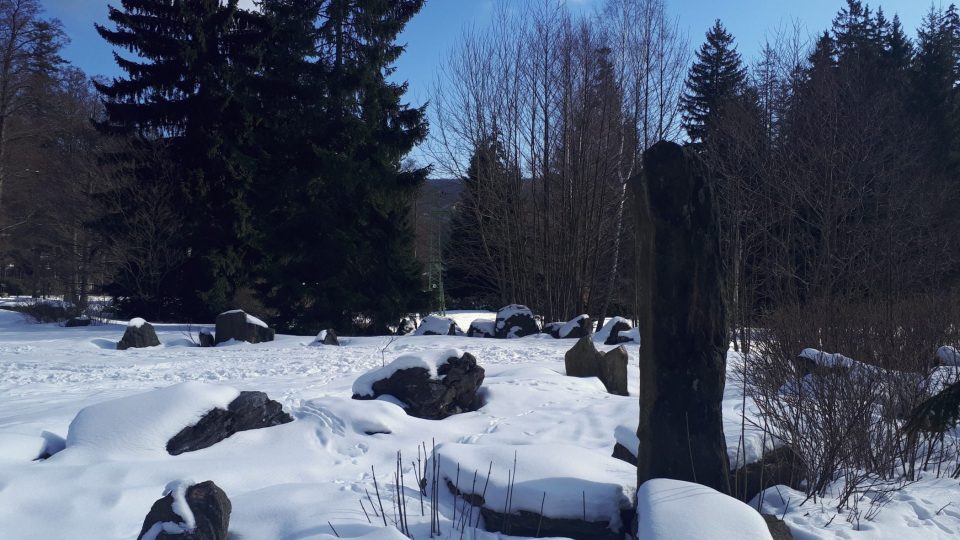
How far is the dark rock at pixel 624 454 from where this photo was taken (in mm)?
5031

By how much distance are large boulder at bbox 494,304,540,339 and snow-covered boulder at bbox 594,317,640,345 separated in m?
1.78

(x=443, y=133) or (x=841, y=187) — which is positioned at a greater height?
(x=443, y=133)

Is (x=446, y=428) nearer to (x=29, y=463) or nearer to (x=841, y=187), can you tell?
(x=29, y=463)

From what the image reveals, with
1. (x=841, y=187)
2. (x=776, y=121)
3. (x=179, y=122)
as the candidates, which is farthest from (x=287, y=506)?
(x=179, y=122)

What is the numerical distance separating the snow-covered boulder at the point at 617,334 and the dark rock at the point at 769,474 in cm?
962

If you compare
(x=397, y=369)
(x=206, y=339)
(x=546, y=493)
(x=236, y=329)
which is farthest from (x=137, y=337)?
(x=546, y=493)

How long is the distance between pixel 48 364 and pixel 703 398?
1040 centimetres

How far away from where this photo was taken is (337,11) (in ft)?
63.3

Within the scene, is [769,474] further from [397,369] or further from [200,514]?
[397,369]

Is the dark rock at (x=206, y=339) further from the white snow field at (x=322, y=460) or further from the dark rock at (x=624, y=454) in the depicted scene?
the dark rock at (x=624, y=454)

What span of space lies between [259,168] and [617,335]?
39.1 feet

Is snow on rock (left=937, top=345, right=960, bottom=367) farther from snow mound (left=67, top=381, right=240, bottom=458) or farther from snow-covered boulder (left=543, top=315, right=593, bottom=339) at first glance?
snow-covered boulder (left=543, top=315, right=593, bottom=339)

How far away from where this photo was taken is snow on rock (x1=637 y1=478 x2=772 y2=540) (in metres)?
2.89

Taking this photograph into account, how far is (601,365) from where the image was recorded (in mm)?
9539
